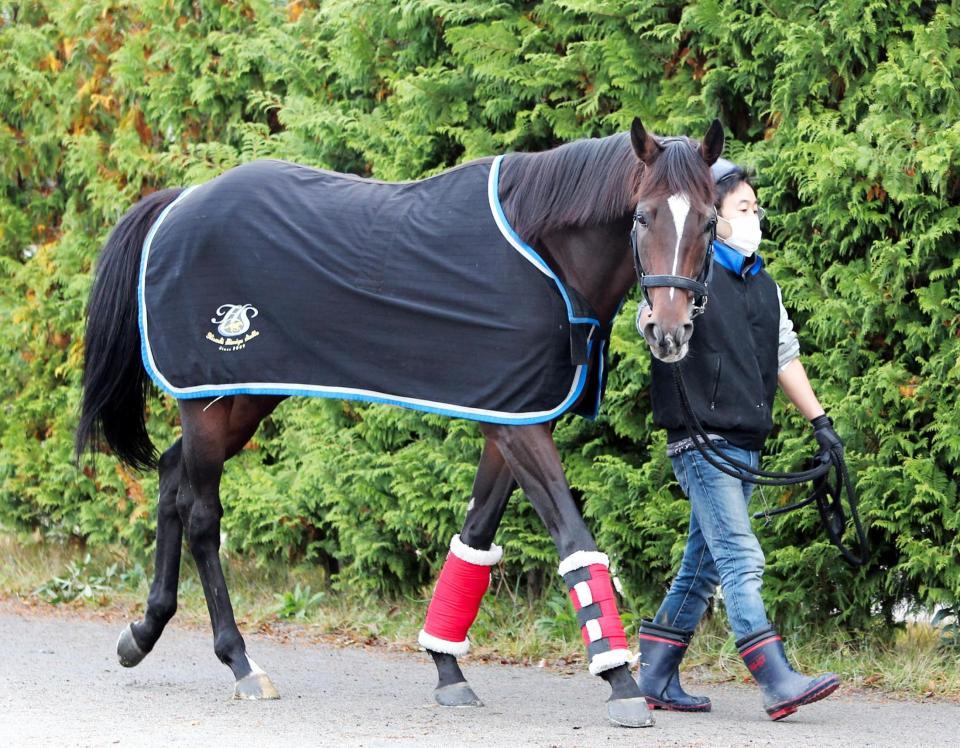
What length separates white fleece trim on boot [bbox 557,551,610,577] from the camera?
4613 mm

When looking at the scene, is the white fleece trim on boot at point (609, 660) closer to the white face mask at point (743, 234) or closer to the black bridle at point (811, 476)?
the black bridle at point (811, 476)

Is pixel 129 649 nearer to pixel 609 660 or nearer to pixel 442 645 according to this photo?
pixel 442 645

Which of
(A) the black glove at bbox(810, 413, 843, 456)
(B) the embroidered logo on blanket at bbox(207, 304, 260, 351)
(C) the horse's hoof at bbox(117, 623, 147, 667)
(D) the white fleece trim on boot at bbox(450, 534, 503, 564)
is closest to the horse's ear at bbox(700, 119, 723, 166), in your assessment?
(A) the black glove at bbox(810, 413, 843, 456)

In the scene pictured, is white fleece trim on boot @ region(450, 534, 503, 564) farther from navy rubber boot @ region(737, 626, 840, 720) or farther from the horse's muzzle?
the horse's muzzle

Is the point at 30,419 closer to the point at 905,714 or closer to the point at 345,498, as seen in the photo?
the point at 345,498

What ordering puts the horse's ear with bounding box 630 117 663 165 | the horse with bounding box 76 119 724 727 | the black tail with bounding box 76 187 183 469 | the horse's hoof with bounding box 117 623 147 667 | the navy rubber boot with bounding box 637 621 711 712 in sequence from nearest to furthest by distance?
1. the horse's ear with bounding box 630 117 663 165
2. the horse with bounding box 76 119 724 727
3. the navy rubber boot with bounding box 637 621 711 712
4. the horse's hoof with bounding box 117 623 147 667
5. the black tail with bounding box 76 187 183 469

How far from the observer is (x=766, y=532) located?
5750 millimetres

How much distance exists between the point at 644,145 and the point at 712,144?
0.23 m

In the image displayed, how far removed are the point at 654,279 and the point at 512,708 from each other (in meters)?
1.87

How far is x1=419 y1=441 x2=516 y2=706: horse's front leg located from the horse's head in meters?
1.08

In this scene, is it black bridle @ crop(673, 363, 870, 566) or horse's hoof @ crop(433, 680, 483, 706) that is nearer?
black bridle @ crop(673, 363, 870, 566)

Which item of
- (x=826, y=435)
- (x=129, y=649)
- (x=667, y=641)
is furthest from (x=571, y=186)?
(x=129, y=649)

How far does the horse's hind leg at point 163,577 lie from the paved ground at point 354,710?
0.56 ft

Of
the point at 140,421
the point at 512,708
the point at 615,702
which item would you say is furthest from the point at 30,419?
the point at 615,702
